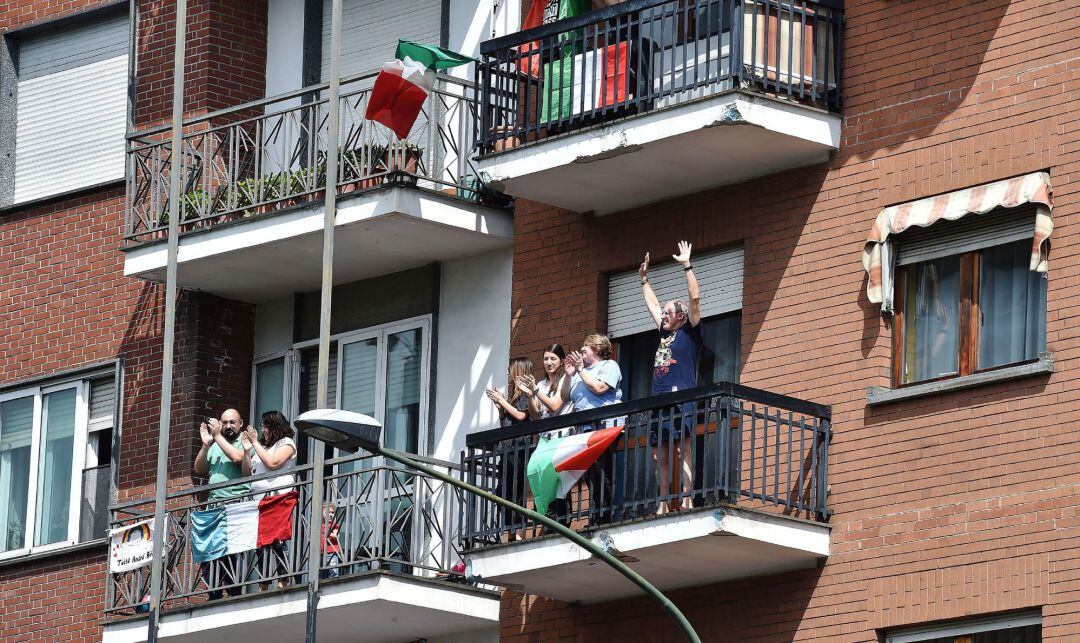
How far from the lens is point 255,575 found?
2273 centimetres

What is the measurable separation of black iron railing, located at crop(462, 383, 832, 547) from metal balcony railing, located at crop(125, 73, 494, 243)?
11.2ft

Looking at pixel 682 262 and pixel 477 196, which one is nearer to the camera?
pixel 682 262

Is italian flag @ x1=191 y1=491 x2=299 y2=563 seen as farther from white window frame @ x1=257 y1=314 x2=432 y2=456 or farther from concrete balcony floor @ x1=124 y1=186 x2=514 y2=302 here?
concrete balcony floor @ x1=124 y1=186 x2=514 y2=302

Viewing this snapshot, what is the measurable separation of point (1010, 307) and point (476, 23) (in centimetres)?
668

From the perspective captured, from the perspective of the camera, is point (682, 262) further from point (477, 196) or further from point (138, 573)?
point (138, 573)

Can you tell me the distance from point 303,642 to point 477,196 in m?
4.14

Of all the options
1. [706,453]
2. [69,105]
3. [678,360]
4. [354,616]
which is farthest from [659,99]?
[69,105]

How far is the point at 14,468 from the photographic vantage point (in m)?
26.5

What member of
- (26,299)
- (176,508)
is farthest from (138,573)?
(26,299)

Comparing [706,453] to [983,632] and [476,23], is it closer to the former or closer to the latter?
[983,632]

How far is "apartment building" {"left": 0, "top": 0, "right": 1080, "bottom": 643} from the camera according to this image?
19.6 meters

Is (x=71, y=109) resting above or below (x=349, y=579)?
above

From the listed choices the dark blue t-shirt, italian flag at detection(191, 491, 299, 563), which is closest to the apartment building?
italian flag at detection(191, 491, 299, 563)

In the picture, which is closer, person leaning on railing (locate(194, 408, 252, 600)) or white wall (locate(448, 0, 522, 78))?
person leaning on railing (locate(194, 408, 252, 600))
